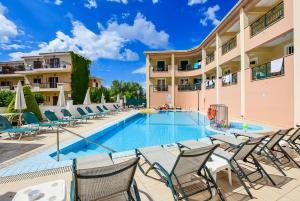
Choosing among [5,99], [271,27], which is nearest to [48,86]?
[5,99]

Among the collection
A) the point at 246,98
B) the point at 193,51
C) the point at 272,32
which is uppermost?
the point at 193,51

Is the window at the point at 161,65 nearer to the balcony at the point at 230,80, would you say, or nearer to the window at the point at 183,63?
the window at the point at 183,63

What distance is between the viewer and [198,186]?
379 cm

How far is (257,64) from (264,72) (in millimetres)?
3286

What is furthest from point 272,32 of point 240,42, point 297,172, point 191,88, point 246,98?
point 191,88

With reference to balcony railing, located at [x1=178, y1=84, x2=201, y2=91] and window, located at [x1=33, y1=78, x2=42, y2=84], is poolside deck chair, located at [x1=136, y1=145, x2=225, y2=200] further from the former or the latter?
window, located at [x1=33, y1=78, x2=42, y2=84]

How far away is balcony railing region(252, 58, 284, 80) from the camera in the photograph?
1115 centimetres

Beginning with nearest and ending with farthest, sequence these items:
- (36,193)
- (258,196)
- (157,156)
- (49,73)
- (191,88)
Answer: (36,193) < (258,196) < (157,156) < (191,88) < (49,73)

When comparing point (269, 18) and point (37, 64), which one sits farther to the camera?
point (37, 64)

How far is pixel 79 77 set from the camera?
31.3 metres

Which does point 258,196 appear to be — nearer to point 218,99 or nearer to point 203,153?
point 203,153

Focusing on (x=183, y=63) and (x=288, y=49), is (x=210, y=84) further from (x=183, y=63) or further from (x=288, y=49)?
(x=288, y=49)

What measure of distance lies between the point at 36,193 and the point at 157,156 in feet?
7.52

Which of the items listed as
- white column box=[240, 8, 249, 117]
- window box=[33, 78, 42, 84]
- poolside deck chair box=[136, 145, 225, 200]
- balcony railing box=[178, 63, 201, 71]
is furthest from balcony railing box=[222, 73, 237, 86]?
window box=[33, 78, 42, 84]
